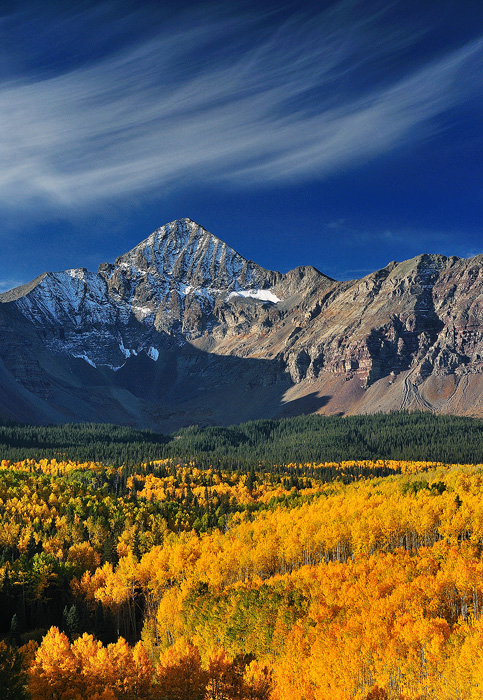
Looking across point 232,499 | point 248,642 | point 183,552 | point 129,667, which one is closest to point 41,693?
point 129,667

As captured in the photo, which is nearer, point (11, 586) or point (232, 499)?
point (11, 586)

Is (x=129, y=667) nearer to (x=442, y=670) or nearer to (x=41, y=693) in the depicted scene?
(x=41, y=693)

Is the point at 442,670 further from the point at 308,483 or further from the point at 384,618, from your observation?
the point at 308,483

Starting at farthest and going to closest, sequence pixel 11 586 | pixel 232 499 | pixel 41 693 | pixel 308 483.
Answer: pixel 308 483, pixel 232 499, pixel 11 586, pixel 41 693

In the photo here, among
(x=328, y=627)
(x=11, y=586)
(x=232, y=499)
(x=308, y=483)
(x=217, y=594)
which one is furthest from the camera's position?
(x=308, y=483)

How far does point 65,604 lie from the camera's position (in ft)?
270

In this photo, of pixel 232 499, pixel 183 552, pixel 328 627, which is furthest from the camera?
pixel 232 499

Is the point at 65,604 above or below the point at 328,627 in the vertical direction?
below

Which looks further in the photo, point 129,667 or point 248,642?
point 248,642

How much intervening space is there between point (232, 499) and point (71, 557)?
64.1 m

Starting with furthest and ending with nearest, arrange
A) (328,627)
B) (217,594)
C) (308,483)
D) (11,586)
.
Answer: (308,483), (11,586), (217,594), (328,627)

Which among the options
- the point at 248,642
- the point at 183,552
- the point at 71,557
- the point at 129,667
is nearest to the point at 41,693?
the point at 129,667

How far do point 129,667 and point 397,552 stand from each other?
159 feet

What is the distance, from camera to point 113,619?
80.0 metres
